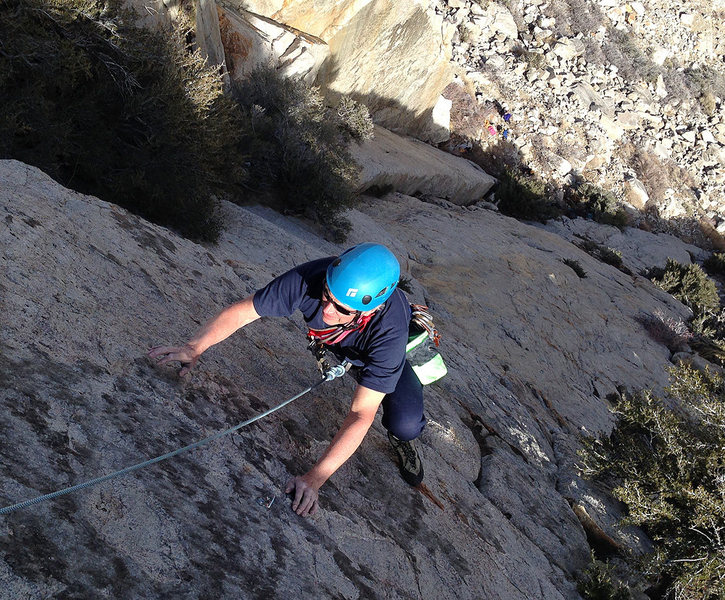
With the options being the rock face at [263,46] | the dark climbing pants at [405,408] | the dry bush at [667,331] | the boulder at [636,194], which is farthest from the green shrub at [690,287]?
the dark climbing pants at [405,408]

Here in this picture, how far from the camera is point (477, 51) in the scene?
81.1 ft

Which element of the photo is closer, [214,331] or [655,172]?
[214,331]

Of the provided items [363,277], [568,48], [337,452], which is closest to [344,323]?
[363,277]

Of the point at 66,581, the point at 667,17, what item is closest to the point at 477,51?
the point at 667,17

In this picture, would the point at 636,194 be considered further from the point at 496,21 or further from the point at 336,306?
the point at 336,306

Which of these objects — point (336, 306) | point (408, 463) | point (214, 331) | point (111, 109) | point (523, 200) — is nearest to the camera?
point (336, 306)

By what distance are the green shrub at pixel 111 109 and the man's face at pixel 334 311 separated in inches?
196

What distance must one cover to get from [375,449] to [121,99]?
6.34 meters

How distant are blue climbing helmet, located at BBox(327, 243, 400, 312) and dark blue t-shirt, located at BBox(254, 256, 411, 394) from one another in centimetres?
19

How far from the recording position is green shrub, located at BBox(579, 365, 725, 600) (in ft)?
14.8

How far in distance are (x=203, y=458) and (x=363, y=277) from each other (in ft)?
3.83

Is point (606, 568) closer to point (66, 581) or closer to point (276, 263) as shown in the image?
point (66, 581)

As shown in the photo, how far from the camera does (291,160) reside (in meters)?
10.8

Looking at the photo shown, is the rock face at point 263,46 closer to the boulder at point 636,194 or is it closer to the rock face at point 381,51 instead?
the rock face at point 381,51
